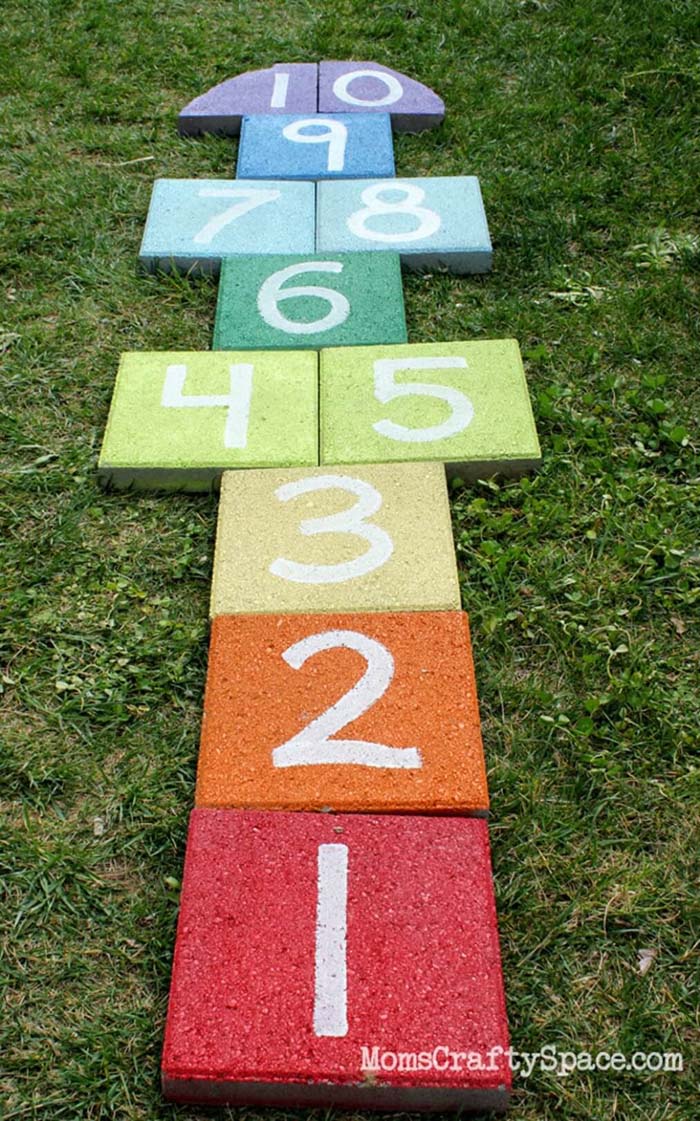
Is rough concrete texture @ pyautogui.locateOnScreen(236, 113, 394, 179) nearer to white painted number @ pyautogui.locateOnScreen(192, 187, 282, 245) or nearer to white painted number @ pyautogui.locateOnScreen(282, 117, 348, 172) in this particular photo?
white painted number @ pyautogui.locateOnScreen(282, 117, 348, 172)

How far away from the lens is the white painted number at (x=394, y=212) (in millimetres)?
3746

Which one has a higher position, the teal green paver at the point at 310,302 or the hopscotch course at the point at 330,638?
the teal green paver at the point at 310,302

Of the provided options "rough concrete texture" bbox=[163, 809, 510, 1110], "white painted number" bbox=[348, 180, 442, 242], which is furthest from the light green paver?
"white painted number" bbox=[348, 180, 442, 242]

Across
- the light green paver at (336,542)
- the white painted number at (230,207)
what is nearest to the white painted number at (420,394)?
the light green paver at (336,542)

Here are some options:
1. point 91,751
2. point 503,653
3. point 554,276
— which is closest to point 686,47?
point 554,276

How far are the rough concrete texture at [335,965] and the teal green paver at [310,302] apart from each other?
5.63 ft

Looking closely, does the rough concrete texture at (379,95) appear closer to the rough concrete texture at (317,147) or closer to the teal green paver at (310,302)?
the rough concrete texture at (317,147)

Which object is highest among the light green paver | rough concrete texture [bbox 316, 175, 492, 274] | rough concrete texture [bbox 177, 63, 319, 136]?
rough concrete texture [bbox 177, 63, 319, 136]

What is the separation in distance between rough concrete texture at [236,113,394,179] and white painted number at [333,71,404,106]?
12cm

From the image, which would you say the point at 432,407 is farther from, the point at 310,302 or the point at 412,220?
the point at 412,220

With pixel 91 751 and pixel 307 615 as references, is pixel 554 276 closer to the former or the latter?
pixel 307 615

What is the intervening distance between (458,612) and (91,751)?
0.90 m

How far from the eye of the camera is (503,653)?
258cm

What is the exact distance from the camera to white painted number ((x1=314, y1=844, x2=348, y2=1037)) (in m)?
1.87
